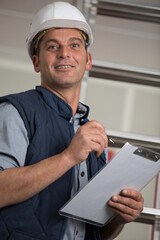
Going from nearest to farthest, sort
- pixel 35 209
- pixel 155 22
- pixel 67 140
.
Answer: pixel 35 209, pixel 67 140, pixel 155 22

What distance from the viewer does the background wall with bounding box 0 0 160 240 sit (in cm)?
236

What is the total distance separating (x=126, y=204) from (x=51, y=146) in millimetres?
364

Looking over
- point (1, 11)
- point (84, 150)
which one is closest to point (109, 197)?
point (84, 150)

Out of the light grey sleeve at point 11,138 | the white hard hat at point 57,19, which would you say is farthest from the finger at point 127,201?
the white hard hat at point 57,19

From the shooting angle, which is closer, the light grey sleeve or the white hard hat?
the light grey sleeve

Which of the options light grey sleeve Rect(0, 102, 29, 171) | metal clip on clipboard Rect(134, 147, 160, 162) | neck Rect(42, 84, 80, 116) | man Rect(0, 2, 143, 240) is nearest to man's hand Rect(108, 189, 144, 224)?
man Rect(0, 2, 143, 240)

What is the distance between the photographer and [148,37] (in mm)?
2422

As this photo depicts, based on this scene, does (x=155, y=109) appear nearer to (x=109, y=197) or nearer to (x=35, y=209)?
(x=109, y=197)

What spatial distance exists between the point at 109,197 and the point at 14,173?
0.38m

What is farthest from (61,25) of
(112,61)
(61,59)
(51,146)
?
(112,61)

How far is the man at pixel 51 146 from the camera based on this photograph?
120 centimetres

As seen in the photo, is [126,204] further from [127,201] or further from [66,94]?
[66,94]

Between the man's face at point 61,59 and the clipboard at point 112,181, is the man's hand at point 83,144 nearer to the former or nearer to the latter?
the clipboard at point 112,181

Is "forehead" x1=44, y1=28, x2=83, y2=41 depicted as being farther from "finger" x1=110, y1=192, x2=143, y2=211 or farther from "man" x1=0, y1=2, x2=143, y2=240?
"finger" x1=110, y1=192, x2=143, y2=211
